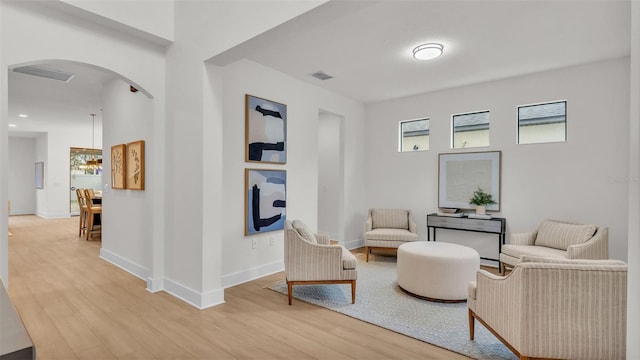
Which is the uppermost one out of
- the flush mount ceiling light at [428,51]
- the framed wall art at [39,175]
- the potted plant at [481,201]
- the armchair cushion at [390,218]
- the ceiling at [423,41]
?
the ceiling at [423,41]

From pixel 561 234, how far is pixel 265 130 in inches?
156

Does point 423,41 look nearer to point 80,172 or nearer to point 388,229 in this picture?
point 388,229

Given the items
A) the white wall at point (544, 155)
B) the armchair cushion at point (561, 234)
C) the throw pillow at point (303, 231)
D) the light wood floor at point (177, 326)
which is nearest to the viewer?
the light wood floor at point (177, 326)

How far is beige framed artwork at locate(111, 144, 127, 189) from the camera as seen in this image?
4.36 m

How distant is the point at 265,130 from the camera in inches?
168

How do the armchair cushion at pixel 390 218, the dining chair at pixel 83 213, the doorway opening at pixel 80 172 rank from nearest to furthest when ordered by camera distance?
the armchair cushion at pixel 390 218, the dining chair at pixel 83 213, the doorway opening at pixel 80 172

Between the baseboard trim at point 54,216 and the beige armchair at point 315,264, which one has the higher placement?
the beige armchair at point 315,264

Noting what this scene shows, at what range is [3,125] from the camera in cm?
245

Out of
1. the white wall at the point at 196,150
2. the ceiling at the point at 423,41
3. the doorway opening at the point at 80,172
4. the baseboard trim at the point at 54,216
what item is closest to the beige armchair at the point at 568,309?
the ceiling at the point at 423,41

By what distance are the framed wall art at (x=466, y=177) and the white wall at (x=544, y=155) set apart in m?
0.11

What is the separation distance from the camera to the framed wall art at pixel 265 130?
13.3 ft

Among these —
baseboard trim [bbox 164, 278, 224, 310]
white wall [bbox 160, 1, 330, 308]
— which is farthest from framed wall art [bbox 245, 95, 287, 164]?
baseboard trim [bbox 164, 278, 224, 310]

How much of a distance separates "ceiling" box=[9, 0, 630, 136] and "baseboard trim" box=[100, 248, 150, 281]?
8.10 feet

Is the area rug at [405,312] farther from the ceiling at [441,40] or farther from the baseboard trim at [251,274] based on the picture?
the ceiling at [441,40]
